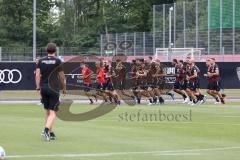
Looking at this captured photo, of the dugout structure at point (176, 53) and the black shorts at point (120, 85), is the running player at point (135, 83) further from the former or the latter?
the dugout structure at point (176, 53)

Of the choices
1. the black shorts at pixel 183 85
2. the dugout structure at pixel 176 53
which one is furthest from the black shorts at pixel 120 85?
the dugout structure at pixel 176 53

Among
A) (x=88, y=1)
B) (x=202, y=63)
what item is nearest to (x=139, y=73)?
(x=202, y=63)

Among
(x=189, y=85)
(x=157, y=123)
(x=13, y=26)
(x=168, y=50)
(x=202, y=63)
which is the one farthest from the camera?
(x=13, y=26)

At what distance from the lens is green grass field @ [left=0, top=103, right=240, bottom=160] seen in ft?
43.8

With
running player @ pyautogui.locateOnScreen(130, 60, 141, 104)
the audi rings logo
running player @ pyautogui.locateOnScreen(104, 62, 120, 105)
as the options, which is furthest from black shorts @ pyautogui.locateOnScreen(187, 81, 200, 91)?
the audi rings logo

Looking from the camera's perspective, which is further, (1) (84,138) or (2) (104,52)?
(2) (104,52)

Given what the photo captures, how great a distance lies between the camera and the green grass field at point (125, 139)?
43.8ft

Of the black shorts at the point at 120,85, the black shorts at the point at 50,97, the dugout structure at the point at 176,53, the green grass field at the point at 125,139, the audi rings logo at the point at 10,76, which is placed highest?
the dugout structure at the point at 176,53

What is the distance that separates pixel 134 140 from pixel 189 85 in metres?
17.7

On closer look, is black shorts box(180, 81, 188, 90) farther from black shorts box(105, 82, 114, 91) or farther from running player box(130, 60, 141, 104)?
black shorts box(105, 82, 114, 91)

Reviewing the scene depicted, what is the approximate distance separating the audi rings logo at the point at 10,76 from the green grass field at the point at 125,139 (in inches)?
540

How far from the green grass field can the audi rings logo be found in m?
13.7

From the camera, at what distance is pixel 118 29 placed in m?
89.5

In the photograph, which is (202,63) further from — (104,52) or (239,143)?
(239,143)
